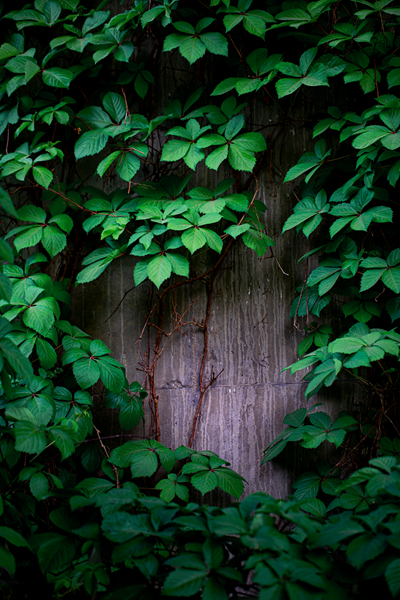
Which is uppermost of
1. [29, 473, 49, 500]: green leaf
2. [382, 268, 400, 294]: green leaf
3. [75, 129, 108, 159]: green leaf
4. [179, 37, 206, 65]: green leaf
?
[179, 37, 206, 65]: green leaf

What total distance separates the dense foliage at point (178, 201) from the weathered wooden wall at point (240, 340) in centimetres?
Answer: 7

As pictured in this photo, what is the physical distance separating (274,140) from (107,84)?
91cm

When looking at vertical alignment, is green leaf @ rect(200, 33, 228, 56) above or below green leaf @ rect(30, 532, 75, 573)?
above

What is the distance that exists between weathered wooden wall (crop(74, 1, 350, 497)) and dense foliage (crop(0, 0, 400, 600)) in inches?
2.7

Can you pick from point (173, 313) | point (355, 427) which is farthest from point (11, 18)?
point (355, 427)

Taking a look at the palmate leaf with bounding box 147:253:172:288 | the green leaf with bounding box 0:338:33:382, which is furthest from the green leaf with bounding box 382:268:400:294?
the green leaf with bounding box 0:338:33:382

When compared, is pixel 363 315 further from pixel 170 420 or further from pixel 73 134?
pixel 73 134

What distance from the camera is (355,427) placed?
75.1 inches

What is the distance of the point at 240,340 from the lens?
2.12 meters

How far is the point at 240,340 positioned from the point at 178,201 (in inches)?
31.1

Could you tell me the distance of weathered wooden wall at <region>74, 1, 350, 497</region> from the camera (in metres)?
2.09

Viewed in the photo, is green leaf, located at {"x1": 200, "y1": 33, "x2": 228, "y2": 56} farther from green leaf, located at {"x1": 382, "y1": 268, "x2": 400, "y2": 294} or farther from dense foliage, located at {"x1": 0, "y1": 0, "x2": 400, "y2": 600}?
green leaf, located at {"x1": 382, "y1": 268, "x2": 400, "y2": 294}

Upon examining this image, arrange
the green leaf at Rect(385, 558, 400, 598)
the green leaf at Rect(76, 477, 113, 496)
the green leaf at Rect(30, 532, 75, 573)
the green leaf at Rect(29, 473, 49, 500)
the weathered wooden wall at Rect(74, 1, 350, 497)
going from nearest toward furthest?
the green leaf at Rect(385, 558, 400, 598), the green leaf at Rect(30, 532, 75, 573), the green leaf at Rect(29, 473, 49, 500), the green leaf at Rect(76, 477, 113, 496), the weathered wooden wall at Rect(74, 1, 350, 497)

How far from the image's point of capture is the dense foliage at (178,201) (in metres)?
1.70
